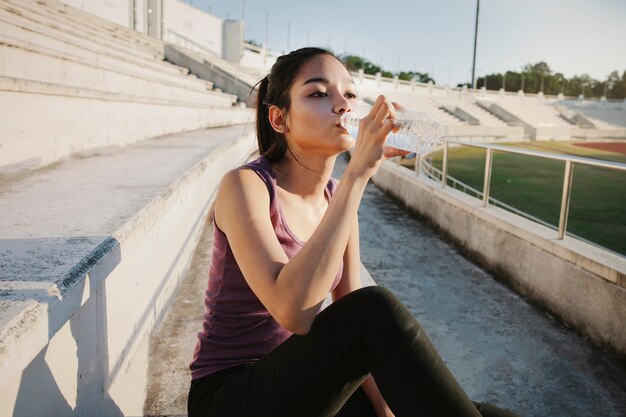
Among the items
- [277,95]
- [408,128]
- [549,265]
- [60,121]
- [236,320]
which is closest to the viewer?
[408,128]

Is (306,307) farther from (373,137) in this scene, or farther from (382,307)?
(373,137)

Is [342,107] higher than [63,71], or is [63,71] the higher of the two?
[63,71]

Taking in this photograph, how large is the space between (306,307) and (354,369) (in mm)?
227

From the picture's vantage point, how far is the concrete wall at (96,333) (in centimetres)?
93

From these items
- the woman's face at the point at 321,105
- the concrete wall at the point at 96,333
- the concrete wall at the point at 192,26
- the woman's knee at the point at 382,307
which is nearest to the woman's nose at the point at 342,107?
the woman's face at the point at 321,105

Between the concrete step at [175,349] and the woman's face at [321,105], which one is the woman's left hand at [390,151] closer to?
the woman's face at [321,105]

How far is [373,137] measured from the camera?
1.32 meters

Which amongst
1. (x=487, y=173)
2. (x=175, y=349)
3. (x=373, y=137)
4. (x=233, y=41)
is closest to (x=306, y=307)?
(x=373, y=137)

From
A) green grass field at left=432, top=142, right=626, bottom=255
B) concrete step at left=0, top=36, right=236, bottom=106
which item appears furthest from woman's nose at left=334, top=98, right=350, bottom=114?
green grass field at left=432, top=142, right=626, bottom=255

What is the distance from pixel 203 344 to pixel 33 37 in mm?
4968

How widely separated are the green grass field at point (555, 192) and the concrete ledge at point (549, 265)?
6.06 ft

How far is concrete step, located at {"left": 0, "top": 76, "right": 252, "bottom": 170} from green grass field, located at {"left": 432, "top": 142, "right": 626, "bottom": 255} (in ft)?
17.1

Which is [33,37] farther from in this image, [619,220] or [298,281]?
[619,220]

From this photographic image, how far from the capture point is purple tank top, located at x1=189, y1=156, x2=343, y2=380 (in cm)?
148
